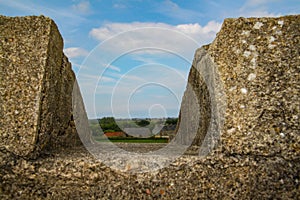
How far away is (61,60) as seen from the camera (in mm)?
2496

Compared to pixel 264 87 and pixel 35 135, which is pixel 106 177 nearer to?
pixel 35 135

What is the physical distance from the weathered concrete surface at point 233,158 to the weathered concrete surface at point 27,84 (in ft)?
0.46

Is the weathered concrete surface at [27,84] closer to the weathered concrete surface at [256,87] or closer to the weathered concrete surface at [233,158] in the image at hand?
the weathered concrete surface at [233,158]

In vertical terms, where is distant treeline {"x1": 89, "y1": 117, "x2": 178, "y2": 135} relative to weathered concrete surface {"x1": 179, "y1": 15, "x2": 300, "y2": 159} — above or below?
below

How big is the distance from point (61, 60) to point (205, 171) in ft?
5.29

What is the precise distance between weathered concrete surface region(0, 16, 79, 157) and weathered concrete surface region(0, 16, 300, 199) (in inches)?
5.5

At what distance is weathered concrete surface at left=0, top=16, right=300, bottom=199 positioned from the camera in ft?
6.14

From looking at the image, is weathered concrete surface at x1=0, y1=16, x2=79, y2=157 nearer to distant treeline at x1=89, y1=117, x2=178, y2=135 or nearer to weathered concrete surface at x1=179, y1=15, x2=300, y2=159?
distant treeline at x1=89, y1=117, x2=178, y2=135

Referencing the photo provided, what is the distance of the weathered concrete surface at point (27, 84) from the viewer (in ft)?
6.36

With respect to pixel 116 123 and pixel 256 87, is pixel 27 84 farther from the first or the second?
pixel 256 87

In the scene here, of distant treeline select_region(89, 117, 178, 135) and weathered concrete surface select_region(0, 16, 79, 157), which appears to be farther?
distant treeline select_region(89, 117, 178, 135)

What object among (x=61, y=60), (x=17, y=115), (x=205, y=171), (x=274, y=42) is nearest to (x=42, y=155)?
(x=17, y=115)

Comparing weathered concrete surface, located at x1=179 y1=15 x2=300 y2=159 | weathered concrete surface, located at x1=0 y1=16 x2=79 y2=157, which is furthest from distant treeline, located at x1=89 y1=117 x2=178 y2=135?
weathered concrete surface, located at x1=179 y1=15 x2=300 y2=159

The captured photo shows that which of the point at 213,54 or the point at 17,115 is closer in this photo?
the point at 17,115
